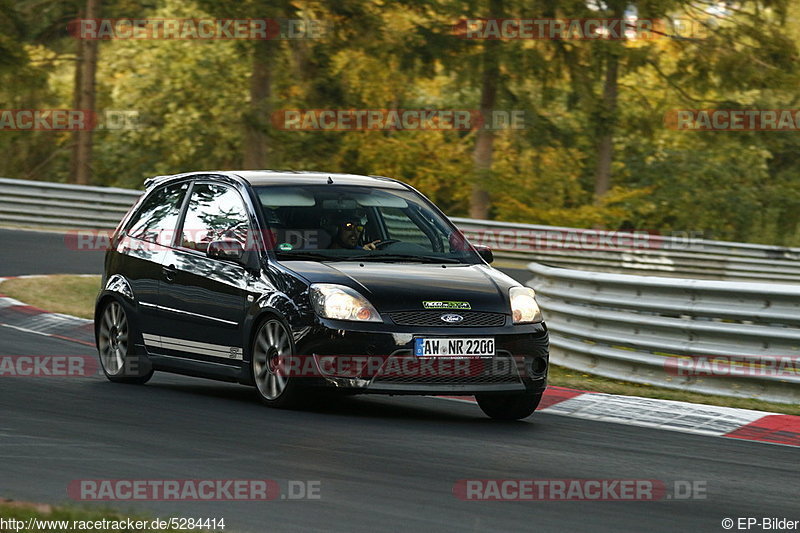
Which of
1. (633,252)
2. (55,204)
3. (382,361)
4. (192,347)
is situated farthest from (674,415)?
(55,204)

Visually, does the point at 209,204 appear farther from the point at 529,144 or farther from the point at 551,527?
the point at 529,144

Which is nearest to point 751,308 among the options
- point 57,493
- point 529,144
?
point 57,493

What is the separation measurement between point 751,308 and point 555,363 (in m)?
2.70

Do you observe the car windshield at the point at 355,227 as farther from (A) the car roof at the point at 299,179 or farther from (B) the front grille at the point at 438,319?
(B) the front grille at the point at 438,319

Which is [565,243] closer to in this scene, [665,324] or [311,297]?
[665,324]

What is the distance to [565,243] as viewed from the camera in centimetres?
2600

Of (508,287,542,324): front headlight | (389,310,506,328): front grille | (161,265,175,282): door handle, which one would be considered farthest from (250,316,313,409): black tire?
(508,287,542,324): front headlight

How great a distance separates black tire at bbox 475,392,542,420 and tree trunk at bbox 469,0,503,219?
86.6ft

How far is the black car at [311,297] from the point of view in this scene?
8.96 metres

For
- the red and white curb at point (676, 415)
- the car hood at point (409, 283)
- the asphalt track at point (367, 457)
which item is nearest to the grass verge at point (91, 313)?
the red and white curb at point (676, 415)

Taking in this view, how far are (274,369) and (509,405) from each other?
1.62 m

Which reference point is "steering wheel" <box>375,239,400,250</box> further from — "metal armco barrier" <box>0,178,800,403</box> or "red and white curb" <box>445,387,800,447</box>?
"metal armco barrier" <box>0,178,800,403</box>

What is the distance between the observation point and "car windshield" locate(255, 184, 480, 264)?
977cm

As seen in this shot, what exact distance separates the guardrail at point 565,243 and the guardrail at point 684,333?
1261cm
